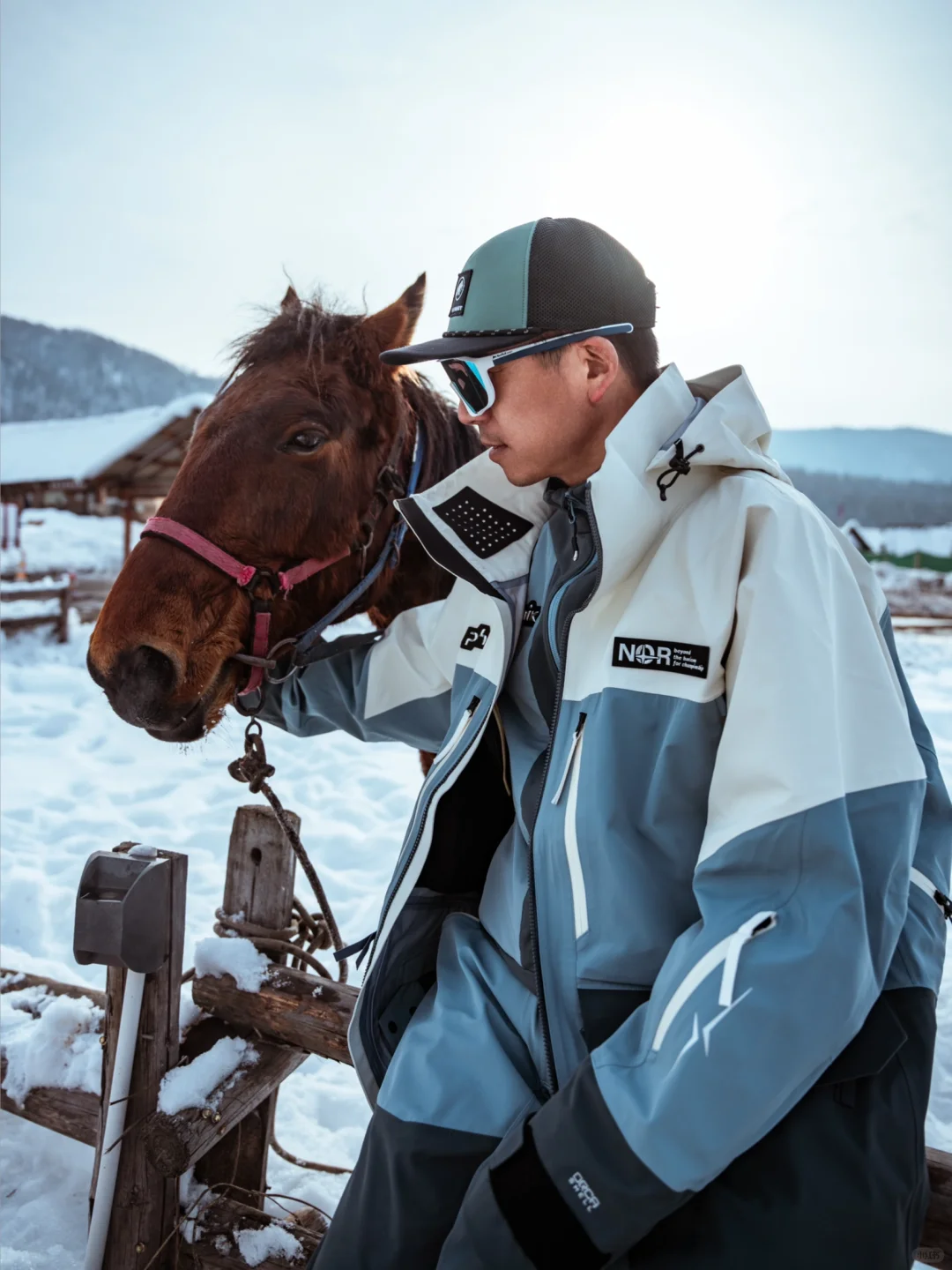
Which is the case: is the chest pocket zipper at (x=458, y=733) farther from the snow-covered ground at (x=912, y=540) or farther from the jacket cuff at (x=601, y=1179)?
the snow-covered ground at (x=912, y=540)

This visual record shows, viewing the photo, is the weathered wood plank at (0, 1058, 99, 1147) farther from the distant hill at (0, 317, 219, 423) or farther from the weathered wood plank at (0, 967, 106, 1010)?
the distant hill at (0, 317, 219, 423)

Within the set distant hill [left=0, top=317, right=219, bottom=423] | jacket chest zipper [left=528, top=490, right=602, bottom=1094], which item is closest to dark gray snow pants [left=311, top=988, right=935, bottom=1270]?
jacket chest zipper [left=528, top=490, right=602, bottom=1094]

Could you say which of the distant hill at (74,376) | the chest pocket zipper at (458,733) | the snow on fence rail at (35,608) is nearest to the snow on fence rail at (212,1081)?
the chest pocket zipper at (458,733)

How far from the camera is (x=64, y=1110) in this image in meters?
2.09

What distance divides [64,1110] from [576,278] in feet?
8.02

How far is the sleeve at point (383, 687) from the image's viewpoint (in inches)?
73.2

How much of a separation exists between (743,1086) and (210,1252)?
1.65 m

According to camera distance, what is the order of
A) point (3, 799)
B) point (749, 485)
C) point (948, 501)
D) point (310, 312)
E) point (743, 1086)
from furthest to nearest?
point (948, 501) < point (3, 799) < point (310, 312) < point (749, 485) < point (743, 1086)

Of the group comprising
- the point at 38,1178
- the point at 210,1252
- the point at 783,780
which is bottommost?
the point at 38,1178

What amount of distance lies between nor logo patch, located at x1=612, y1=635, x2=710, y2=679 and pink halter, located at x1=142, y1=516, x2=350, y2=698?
36.1 inches

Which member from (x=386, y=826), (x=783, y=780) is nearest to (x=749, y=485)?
(x=783, y=780)

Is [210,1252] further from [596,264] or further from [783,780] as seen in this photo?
[596,264]

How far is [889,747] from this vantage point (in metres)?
1.05

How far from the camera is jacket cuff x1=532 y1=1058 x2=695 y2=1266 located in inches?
35.9
